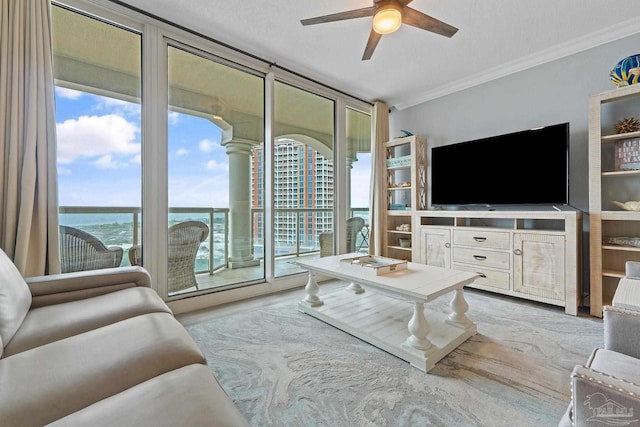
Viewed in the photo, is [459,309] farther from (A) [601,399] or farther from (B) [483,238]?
(A) [601,399]

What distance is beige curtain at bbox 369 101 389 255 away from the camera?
4.01 meters

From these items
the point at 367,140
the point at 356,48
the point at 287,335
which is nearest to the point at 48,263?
the point at 287,335

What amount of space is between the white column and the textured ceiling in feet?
3.33

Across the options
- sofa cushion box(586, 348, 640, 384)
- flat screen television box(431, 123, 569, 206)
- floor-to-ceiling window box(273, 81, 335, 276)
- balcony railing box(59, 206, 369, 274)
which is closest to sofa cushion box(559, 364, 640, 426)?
sofa cushion box(586, 348, 640, 384)

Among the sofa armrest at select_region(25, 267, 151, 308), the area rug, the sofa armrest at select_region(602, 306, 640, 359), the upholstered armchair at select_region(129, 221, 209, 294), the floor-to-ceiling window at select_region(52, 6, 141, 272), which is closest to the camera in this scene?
the sofa armrest at select_region(602, 306, 640, 359)

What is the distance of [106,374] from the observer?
857 mm

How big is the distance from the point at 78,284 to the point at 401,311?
7.14ft

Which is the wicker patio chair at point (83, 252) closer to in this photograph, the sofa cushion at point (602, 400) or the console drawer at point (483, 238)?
the sofa cushion at point (602, 400)

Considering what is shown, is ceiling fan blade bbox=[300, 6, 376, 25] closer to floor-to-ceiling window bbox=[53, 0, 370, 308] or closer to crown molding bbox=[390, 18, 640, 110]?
floor-to-ceiling window bbox=[53, 0, 370, 308]

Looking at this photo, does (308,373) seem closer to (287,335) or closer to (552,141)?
(287,335)

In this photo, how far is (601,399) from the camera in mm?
652

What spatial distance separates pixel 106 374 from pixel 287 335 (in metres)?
1.31

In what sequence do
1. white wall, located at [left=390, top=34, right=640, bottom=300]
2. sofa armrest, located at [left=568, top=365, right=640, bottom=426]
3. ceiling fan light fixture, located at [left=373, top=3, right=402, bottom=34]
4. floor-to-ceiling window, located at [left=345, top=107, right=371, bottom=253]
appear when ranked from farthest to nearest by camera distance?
1. floor-to-ceiling window, located at [left=345, top=107, right=371, bottom=253]
2. white wall, located at [left=390, top=34, right=640, bottom=300]
3. ceiling fan light fixture, located at [left=373, top=3, right=402, bottom=34]
4. sofa armrest, located at [left=568, top=365, right=640, bottom=426]

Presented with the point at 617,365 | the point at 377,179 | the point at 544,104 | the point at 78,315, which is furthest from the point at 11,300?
the point at 544,104
